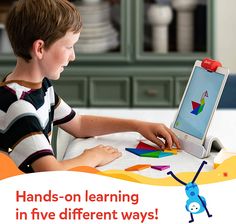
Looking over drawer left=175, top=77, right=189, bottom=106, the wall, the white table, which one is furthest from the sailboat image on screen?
the wall

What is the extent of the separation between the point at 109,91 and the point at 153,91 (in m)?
0.23

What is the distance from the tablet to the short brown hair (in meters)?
0.34

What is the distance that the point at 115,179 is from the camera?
1126 millimetres

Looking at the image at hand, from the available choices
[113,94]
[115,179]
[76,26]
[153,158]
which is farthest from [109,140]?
[113,94]

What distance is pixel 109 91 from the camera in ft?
11.4

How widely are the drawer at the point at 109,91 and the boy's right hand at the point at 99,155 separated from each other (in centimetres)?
194

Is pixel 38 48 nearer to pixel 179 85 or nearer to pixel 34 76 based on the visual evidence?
pixel 34 76

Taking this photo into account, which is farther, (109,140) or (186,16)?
(186,16)

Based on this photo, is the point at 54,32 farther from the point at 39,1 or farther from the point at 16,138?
the point at 16,138

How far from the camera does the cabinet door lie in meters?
3.46

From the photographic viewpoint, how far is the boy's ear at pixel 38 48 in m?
1.34

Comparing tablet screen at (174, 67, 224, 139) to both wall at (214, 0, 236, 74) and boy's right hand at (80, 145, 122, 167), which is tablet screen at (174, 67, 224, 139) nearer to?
boy's right hand at (80, 145, 122, 167)

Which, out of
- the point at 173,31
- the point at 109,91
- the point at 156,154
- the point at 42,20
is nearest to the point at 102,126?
the point at 156,154

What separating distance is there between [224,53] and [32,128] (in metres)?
2.50
